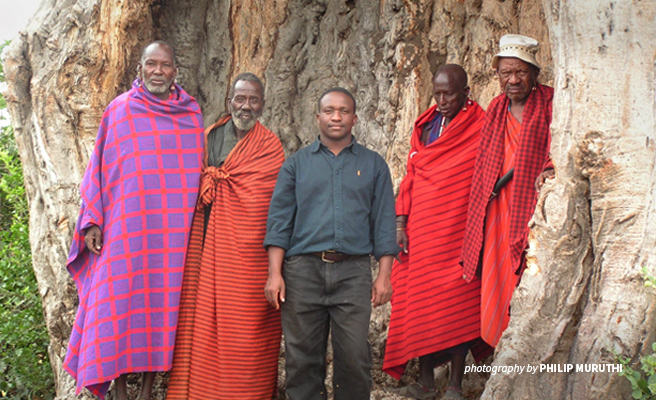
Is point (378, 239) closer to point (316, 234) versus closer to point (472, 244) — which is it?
point (316, 234)

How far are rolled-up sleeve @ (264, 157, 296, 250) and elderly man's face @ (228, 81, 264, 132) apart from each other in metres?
0.52

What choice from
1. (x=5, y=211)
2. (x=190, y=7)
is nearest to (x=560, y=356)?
(x=190, y=7)

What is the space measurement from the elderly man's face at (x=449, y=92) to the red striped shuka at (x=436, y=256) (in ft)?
0.25

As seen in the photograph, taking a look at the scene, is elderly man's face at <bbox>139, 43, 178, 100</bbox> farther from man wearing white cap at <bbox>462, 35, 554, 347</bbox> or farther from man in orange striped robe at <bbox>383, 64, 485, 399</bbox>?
man wearing white cap at <bbox>462, 35, 554, 347</bbox>

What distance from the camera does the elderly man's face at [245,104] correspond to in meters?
4.67

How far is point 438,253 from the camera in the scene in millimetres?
4762

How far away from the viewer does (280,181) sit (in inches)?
170

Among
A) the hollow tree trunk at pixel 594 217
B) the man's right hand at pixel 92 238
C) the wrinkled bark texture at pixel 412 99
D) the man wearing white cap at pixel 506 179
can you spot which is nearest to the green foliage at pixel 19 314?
the wrinkled bark texture at pixel 412 99

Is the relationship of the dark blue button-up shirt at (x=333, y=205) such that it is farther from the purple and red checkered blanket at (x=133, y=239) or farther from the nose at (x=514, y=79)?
the nose at (x=514, y=79)

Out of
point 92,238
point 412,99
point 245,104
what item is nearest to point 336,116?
point 245,104

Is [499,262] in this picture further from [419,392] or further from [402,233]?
[419,392]

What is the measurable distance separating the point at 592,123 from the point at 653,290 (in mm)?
883

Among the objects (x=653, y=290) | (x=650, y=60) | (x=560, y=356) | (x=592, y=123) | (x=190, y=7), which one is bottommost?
(x=560, y=356)

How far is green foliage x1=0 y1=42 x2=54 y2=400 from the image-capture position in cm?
604
